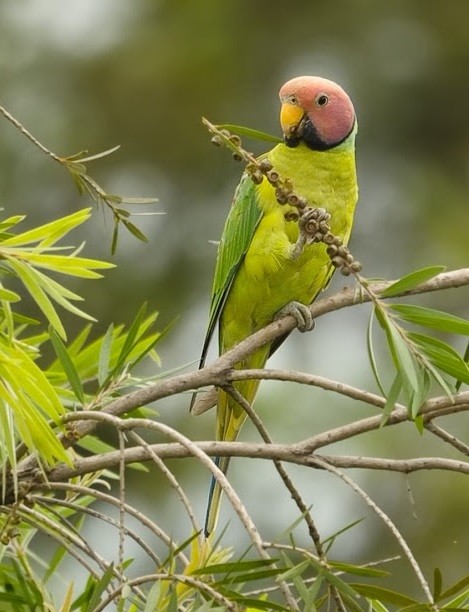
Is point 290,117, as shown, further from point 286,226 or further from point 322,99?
point 286,226

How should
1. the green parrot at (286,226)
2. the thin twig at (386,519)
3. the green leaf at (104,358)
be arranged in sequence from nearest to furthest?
the thin twig at (386,519)
the green leaf at (104,358)
the green parrot at (286,226)

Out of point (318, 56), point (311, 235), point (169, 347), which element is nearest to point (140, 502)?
point (169, 347)

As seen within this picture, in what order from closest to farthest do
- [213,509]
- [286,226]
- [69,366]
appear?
[69,366] < [213,509] < [286,226]

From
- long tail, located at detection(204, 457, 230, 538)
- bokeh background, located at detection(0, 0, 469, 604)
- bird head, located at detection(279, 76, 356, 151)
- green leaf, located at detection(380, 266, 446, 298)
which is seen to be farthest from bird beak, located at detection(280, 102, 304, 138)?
bokeh background, located at detection(0, 0, 469, 604)

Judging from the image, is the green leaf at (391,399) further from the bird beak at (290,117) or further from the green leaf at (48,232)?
the bird beak at (290,117)

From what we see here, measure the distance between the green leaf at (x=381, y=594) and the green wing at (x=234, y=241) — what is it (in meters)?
0.95

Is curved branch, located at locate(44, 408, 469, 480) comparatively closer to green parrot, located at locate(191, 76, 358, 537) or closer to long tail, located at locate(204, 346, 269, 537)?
long tail, located at locate(204, 346, 269, 537)

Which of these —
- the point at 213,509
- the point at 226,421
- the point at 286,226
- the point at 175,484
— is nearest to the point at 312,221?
the point at 175,484

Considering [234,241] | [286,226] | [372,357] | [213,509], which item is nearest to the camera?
[372,357]

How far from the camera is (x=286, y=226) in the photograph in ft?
5.97

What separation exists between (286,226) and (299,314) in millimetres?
197

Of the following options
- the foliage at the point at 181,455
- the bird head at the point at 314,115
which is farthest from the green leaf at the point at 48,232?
the bird head at the point at 314,115

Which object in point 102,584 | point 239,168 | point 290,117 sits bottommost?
point 102,584

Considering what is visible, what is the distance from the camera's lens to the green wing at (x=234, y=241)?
6.23 ft
